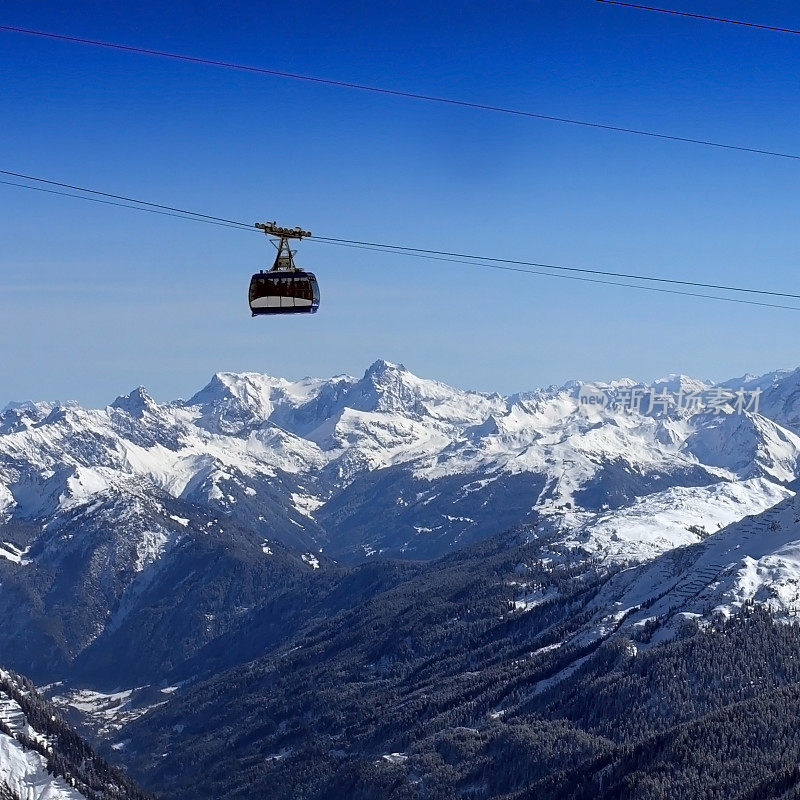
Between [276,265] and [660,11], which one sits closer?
[660,11]

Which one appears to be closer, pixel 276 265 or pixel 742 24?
pixel 742 24

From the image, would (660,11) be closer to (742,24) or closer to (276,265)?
(742,24)

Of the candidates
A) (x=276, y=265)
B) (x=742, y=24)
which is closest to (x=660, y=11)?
(x=742, y=24)

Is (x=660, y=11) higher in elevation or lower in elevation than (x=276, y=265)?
higher

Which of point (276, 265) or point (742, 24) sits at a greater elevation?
point (742, 24)
